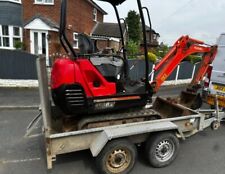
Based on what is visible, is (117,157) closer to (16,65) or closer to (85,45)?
(85,45)

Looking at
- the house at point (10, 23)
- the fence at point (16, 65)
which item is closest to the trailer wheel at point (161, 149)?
the fence at point (16, 65)

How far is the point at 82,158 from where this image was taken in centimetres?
392

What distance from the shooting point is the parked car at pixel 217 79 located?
521 centimetres

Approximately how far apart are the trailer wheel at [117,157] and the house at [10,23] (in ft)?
44.3

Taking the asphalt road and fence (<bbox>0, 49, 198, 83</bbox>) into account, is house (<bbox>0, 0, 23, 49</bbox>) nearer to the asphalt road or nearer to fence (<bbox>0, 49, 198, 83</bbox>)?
fence (<bbox>0, 49, 198, 83</bbox>)

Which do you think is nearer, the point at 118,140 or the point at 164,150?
the point at 118,140

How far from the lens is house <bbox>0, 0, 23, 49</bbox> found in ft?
48.3

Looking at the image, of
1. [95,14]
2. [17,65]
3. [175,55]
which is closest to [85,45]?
[175,55]

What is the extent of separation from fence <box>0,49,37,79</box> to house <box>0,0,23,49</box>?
19.2 ft

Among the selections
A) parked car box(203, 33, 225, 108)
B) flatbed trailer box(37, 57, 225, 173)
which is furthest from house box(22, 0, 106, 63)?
flatbed trailer box(37, 57, 225, 173)

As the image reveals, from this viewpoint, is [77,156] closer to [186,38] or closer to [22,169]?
[22,169]

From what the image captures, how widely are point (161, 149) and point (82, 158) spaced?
1431mm

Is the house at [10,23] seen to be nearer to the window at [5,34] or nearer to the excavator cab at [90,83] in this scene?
the window at [5,34]

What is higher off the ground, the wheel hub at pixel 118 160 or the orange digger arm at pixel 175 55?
the orange digger arm at pixel 175 55
